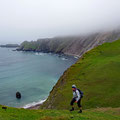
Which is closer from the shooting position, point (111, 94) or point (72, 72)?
point (111, 94)

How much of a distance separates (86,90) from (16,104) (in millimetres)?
38948

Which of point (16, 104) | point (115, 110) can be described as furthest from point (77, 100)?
point (16, 104)

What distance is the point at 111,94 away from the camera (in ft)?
118

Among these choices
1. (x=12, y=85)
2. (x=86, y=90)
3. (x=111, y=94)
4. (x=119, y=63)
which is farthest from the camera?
(x=12, y=85)

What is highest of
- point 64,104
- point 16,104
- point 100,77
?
point 100,77

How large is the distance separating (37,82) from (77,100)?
80798 mm

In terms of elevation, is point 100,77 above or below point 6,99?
above

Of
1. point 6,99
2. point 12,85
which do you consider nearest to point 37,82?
point 12,85

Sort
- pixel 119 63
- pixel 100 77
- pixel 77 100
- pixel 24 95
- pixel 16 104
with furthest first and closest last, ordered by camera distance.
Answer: pixel 24 95
pixel 16 104
pixel 119 63
pixel 100 77
pixel 77 100

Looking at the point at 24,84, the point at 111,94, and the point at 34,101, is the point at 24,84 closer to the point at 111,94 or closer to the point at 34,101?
the point at 34,101

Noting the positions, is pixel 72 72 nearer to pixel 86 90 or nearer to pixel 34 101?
pixel 86 90

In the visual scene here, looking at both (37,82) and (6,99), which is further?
(37,82)

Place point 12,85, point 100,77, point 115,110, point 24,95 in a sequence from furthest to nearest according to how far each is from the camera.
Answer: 1. point 12,85
2. point 24,95
3. point 100,77
4. point 115,110

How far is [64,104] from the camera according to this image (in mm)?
36156
